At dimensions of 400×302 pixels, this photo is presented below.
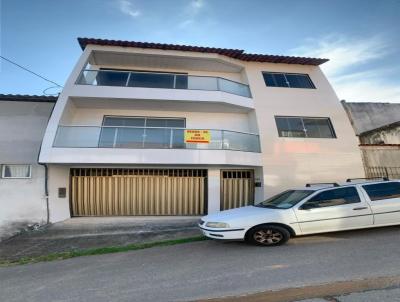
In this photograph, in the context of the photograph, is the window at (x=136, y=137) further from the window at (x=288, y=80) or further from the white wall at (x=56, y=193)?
the window at (x=288, y=80)

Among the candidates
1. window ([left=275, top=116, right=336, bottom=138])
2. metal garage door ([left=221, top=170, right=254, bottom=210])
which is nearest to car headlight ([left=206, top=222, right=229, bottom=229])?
metal garage door ([left=221, top=170, right=254, bottom=210])

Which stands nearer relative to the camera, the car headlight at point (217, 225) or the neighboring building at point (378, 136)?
the car headlight at point (217, 225)

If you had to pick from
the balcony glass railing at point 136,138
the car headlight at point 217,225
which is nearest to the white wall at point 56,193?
the balcony glass railing at point 136,138

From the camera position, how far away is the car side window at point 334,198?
6.94m

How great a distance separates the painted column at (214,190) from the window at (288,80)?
521cm

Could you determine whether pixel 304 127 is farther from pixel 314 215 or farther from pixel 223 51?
pixel 314 215

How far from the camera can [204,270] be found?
5.33m

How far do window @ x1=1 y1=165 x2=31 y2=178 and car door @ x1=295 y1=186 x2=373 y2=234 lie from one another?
33.5ft

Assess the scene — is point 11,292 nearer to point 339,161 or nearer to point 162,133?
point 162,133

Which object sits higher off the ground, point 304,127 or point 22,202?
point 304,127

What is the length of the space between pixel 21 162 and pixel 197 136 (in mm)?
7063

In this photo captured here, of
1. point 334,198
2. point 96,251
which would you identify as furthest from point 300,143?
point 96,251

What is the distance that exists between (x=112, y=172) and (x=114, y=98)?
308 cm

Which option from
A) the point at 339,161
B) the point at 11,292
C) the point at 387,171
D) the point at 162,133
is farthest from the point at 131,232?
the point at 387,171
